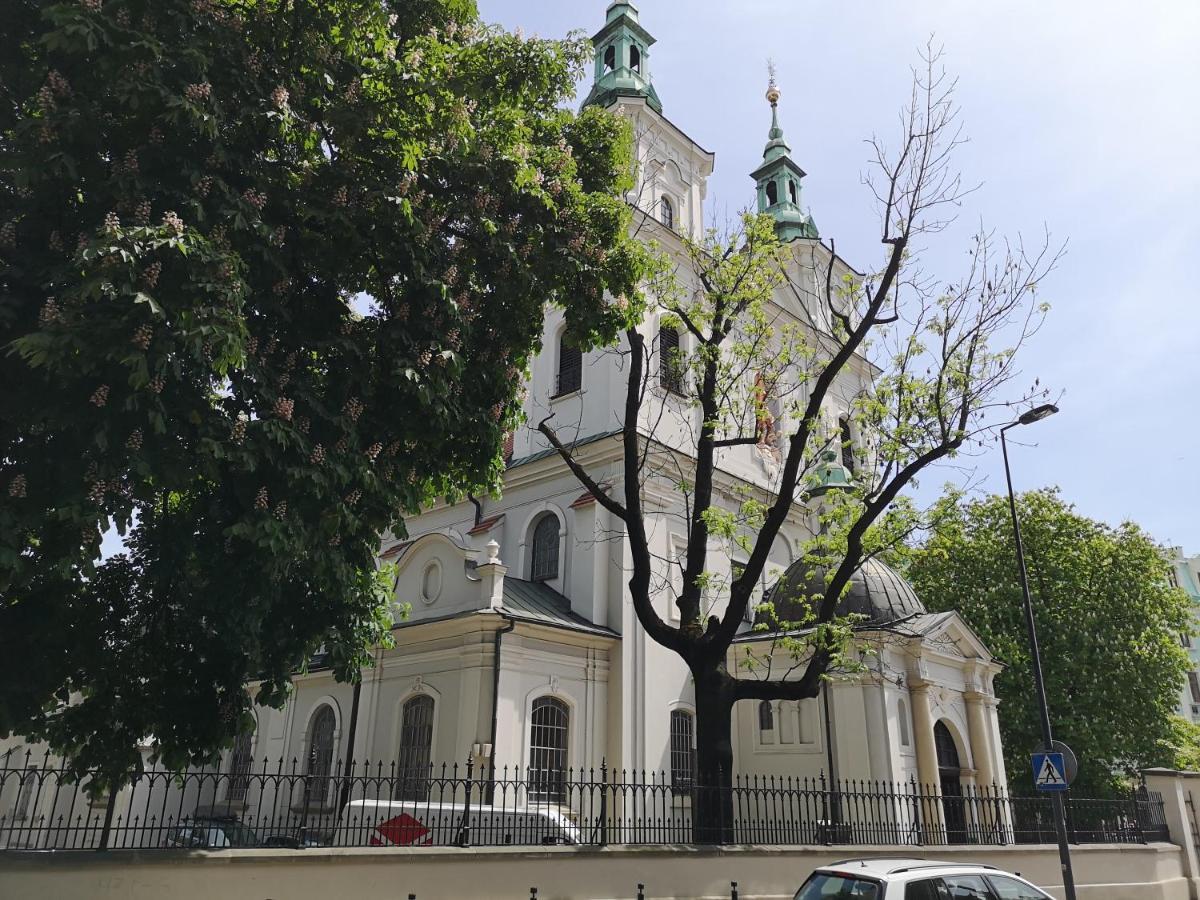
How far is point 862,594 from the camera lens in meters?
21.6

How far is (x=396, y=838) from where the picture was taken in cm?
1109

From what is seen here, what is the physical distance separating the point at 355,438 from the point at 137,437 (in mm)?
1948

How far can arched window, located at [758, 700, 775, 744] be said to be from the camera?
21172 mm

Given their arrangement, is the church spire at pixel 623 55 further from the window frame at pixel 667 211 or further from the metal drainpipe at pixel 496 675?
the metal drainpipe at pixel 496 675

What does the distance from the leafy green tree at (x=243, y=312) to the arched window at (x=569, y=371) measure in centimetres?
1260

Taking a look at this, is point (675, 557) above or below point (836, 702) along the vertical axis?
above

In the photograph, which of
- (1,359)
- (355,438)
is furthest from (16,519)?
(355,438)

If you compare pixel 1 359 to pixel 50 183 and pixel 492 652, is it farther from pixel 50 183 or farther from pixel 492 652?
pixel 492 652

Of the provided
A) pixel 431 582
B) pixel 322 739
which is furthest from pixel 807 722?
pixel 322 739

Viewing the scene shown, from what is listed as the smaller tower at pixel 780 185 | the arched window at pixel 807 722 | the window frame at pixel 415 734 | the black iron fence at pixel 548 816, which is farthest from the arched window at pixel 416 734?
the smaller tower at pixel 780 185

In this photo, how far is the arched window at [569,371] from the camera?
23625 millimetres

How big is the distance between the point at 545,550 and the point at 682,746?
5859 mm

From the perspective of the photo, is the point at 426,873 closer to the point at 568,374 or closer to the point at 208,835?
the point at 208,835

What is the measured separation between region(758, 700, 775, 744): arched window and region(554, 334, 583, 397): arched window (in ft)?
30.8
